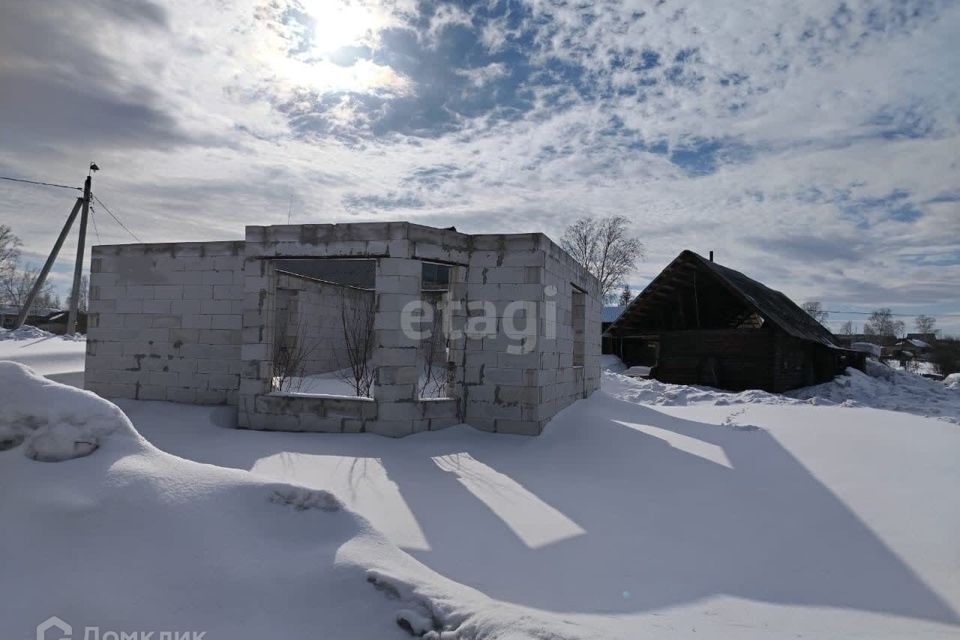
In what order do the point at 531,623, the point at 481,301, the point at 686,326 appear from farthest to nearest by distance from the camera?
the point at 686,326, the point at 481,301, the point at 531,623

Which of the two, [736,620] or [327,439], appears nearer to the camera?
[736,620]

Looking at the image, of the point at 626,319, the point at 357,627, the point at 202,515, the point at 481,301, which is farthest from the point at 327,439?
the point at 626,319

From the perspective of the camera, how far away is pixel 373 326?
8539 millimetres

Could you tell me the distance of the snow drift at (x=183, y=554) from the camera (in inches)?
99.4

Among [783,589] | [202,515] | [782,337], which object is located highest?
[782,337]

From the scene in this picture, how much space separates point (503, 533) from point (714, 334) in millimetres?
14055

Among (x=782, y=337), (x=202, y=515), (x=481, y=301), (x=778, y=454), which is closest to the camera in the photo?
(x=202, y=515)

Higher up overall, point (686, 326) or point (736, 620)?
point (686, 326)

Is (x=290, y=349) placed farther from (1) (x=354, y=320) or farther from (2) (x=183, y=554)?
(2) (x=183, y=554)

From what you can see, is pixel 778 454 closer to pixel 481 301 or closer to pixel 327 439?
pixel 481 301

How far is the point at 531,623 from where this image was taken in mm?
2557

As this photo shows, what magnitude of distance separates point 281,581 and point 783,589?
3.30m

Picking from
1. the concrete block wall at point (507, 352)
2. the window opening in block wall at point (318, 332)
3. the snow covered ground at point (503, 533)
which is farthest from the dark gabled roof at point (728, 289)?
the concrete block wall at point (507, 352)

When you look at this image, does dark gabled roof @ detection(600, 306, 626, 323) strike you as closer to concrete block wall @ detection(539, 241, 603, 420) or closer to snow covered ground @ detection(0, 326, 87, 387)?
concrete block wall @ detection(539, 241, 603, 420)
